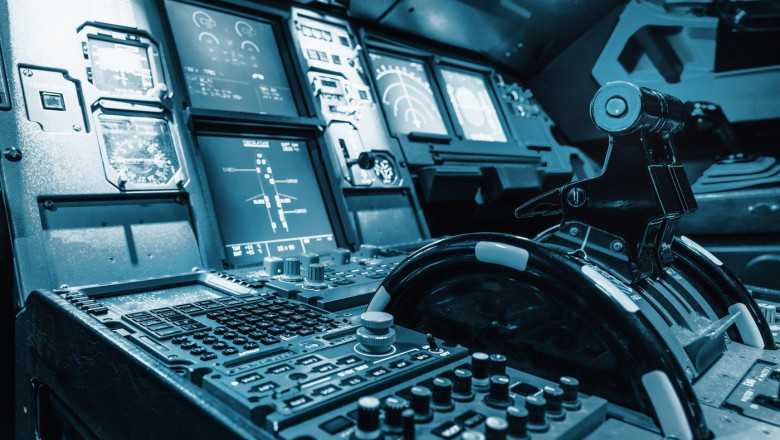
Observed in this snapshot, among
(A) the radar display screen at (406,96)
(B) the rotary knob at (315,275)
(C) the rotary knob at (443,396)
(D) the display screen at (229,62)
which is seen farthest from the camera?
(A) the radar display screen at (406,96)

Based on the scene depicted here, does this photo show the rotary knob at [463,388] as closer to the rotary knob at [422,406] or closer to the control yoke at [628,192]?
the rotary knob at [422,406]

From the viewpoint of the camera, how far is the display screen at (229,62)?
238 cm

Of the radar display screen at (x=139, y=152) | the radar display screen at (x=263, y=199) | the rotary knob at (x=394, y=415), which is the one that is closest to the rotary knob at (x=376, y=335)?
the rotary knob at (x=394, y=415)

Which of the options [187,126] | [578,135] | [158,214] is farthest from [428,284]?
[578,135]

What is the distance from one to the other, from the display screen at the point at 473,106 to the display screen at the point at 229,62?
1.41m

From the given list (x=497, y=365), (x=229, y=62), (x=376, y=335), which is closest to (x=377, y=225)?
(x=229, y=62)

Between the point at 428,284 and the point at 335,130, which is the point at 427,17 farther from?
the point at 428,284

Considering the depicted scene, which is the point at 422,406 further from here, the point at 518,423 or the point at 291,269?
the point at 291,269

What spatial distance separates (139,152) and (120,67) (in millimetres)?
415

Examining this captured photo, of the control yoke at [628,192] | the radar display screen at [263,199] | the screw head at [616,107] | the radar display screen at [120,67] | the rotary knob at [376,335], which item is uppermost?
the radar display screen at [120,67]

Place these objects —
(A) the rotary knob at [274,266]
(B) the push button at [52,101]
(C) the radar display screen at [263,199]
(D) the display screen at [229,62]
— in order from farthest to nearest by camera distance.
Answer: (D) the display screen at [229,62], (C) the radar display screen at [263,199], (B) the push button at [52,101], (A) the rotary knob at [274,266]

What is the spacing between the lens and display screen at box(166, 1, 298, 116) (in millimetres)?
2380

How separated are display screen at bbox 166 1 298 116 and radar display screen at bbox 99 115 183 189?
0.92 feet

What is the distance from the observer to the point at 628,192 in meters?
1.09
